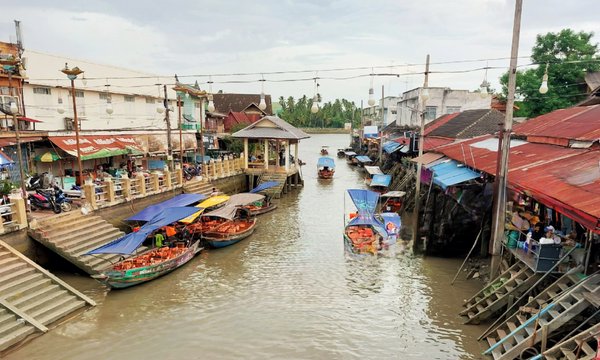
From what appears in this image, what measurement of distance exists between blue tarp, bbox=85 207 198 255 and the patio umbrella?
8.03m

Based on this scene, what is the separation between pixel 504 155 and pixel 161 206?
14.4 m

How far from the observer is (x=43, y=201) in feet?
49.2

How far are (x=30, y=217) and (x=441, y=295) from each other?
14.8 m

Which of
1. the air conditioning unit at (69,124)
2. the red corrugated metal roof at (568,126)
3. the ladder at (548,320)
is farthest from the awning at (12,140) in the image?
the red corrugated metal roof at (568,126)

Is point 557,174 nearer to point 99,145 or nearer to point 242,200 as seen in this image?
A: point 242,200

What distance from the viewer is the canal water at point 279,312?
9430 millimetres

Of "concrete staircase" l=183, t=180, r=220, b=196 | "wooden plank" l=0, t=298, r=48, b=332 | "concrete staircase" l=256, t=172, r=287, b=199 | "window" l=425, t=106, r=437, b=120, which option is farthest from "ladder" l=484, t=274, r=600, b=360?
"window" l=425, t=106, r=437, b=120

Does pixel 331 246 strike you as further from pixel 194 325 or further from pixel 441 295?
pixel 194 325

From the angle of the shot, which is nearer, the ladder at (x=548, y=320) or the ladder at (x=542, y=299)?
the ladder at (x=548, y=320)

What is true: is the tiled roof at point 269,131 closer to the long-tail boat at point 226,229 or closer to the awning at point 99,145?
the awning at point 99,145

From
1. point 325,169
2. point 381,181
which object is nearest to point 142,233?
point 381,181

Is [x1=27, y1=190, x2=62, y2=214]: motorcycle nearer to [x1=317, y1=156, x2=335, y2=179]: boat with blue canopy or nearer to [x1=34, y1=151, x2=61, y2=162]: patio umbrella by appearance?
[x1=34, y1=151, x2=61, y2=162]: patio umbrella

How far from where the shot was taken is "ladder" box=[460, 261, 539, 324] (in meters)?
9.12

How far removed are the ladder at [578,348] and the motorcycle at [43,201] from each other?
54.9ft
